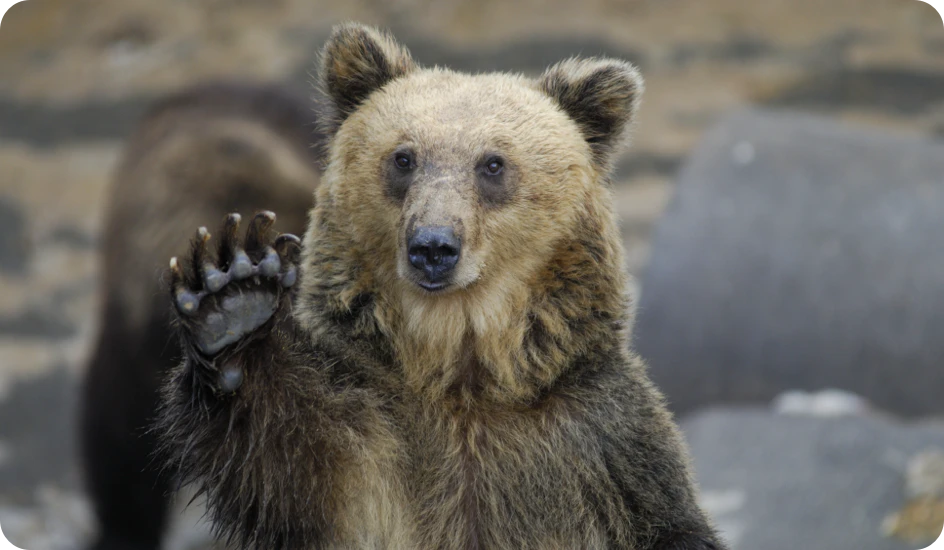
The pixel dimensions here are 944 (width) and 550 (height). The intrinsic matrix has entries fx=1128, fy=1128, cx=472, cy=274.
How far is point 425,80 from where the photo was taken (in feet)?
13.5

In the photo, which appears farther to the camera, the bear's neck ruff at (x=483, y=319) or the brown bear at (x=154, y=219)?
the brown bear at (x=154, y=219)

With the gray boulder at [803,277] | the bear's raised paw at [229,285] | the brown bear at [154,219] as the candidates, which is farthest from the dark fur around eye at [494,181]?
the gray boulder at [803,277]

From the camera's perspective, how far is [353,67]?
416cm

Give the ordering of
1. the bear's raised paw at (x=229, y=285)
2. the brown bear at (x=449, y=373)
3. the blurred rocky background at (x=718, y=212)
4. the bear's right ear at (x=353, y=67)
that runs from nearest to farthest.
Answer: the bear's raised paw at (x=229, y=285)
the brown bear at (x=449, y=373)
the bear's right ear at (x=353, y=67)
the blurred rocky background at (x=718, y=212)

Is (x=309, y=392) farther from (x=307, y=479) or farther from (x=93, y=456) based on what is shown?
(x=93, y=456)

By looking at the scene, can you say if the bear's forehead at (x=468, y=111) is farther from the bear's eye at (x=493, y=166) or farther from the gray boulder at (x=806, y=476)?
the gray boulder at (x=806, y=476)

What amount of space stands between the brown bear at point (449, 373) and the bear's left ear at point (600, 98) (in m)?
0.14

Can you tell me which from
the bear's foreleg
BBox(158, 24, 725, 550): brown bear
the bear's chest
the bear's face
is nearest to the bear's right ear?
the bear's face

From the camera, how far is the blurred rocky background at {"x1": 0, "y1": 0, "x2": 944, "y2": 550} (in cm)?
704

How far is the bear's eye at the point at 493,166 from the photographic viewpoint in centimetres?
388

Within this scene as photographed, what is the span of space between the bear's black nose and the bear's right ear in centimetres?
84

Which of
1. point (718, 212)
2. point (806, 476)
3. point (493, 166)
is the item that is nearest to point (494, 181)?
point (493, 166)

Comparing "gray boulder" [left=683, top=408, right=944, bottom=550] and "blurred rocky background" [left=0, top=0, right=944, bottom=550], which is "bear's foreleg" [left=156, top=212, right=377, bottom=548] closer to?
"gray boulder" [left=683, top=408, right=944, bottom=550]

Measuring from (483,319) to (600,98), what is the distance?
0.95 metres
